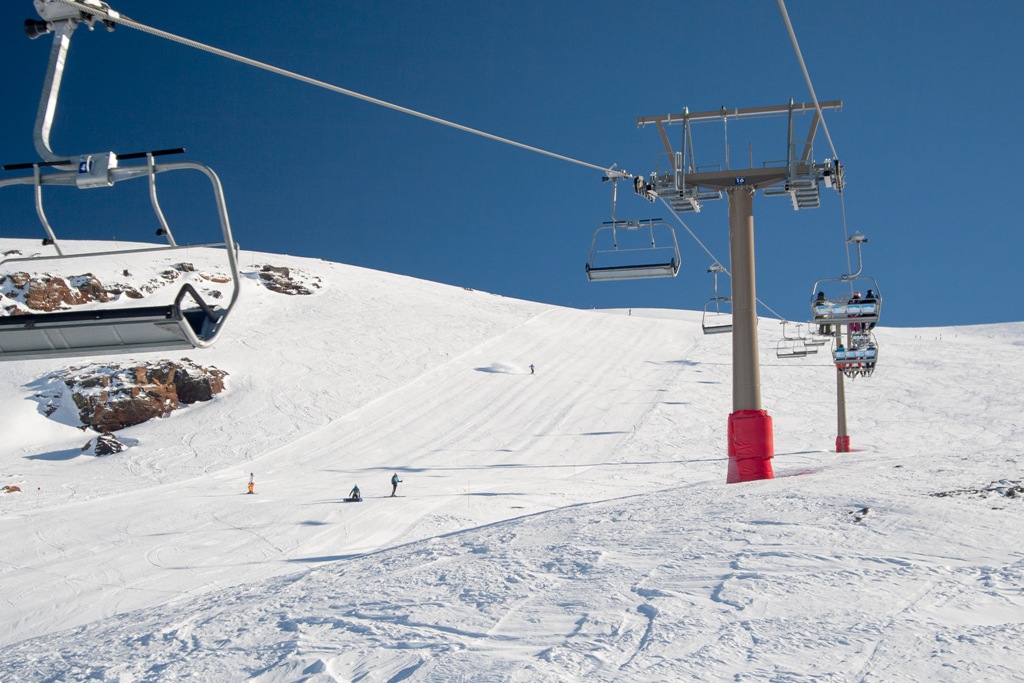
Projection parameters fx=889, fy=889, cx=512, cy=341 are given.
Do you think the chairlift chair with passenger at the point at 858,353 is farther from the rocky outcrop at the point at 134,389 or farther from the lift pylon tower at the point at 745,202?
the rocky outcrop at the point at 134,389

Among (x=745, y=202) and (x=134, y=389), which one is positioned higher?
(x=745, y=202)

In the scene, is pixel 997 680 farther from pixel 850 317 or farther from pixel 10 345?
pixel 850 317

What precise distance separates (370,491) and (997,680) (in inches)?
758

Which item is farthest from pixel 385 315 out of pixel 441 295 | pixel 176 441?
pixel 176 441

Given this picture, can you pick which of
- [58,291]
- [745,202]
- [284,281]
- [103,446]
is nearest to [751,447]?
[745,202]

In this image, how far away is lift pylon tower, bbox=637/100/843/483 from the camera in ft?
49.6

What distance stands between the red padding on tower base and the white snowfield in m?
0.94

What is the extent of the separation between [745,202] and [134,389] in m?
30.3

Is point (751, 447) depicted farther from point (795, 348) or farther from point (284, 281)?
point (284, 281)

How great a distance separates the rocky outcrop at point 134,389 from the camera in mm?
36562

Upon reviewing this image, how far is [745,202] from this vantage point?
15.8 metres

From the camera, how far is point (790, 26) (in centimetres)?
772

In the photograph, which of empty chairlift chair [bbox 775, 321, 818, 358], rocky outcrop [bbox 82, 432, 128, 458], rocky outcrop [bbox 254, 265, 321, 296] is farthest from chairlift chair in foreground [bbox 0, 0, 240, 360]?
rocky outcrop [bbox 254, 265, 321, 296]

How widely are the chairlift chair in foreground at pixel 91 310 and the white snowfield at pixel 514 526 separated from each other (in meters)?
2.79
